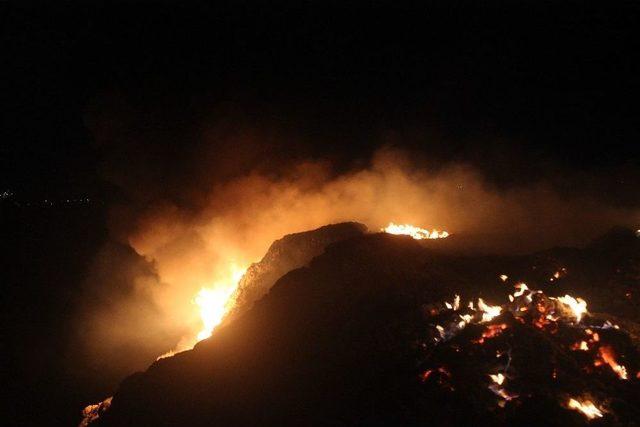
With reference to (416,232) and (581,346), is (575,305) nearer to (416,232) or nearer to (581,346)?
(581,346)

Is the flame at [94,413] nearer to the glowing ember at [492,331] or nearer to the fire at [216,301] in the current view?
the fire at [216,301]

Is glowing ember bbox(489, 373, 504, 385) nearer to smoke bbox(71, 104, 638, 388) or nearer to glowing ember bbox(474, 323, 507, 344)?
glowing ember bbox(474, 323, 507, 344)

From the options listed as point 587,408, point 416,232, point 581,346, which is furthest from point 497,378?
point 416,232

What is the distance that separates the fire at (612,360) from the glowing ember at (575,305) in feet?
4.09

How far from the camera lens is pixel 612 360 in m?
13.1

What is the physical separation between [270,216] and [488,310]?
18.4m

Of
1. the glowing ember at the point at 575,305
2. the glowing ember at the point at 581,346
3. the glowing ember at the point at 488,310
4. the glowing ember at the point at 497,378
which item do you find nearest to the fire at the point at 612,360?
the glowing ember at the point at 581,346

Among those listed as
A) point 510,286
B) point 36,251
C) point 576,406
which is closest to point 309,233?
point 510,286

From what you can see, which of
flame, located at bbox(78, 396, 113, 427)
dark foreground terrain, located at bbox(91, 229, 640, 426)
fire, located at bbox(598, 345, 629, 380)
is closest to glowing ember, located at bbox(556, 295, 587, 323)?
dark foreground terrain, located at bbox(91, 229, 640, 426)

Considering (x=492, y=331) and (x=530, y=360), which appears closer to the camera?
(x=530, y=360)

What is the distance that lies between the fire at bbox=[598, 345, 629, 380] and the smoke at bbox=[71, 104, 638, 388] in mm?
11611

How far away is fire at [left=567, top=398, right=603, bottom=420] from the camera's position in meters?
11.3

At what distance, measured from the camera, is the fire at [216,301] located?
23434 mm

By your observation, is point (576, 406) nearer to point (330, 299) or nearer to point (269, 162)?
point (330, 299)
